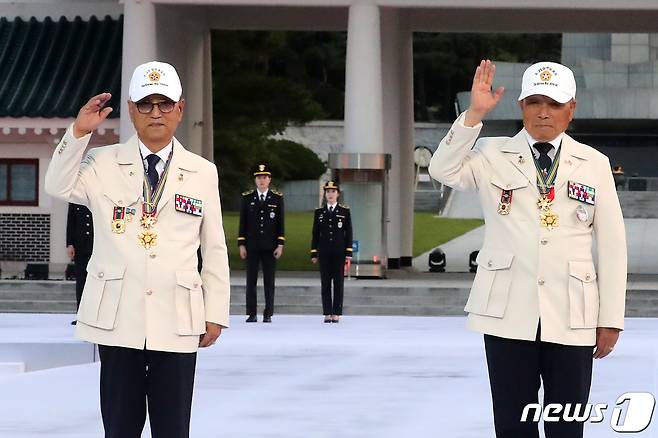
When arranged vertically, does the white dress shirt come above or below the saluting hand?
above

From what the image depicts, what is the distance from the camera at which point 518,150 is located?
6500 millimetres

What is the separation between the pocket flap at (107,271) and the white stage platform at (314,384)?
2.86 m

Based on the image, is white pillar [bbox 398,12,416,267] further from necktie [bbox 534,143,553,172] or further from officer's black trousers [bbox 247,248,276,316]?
necktie [bbox 534,143,553,172]

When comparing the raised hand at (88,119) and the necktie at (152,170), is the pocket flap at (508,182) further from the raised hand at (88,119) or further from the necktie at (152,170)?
the raised hand at (88,119)

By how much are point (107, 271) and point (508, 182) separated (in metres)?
1.73

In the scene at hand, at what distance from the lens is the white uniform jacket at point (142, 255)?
6191 millimetres

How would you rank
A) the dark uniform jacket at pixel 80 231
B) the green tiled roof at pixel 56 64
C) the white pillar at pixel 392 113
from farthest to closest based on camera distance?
the white pillar at pixel 392 113
the green tiled roof at pixel 56 64
the dark uniform jacket at pixel 80 231

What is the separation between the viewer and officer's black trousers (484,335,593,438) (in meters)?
6.29

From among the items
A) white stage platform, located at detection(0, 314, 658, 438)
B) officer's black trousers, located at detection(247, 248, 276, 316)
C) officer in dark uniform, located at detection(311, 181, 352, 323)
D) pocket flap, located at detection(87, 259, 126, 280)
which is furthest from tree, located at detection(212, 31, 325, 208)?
pocket flap, located at detection(87, 259, 126, 280)

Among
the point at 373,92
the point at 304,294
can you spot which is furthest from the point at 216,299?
the point at 373,92

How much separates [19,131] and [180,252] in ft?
63.8

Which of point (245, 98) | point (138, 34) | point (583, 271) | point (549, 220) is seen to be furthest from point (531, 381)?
point (245, 98)

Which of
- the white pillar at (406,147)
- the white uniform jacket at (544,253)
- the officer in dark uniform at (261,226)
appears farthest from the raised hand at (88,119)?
the white pillar at (406,147)

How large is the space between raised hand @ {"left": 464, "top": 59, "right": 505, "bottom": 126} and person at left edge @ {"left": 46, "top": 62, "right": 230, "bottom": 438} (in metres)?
1.17
